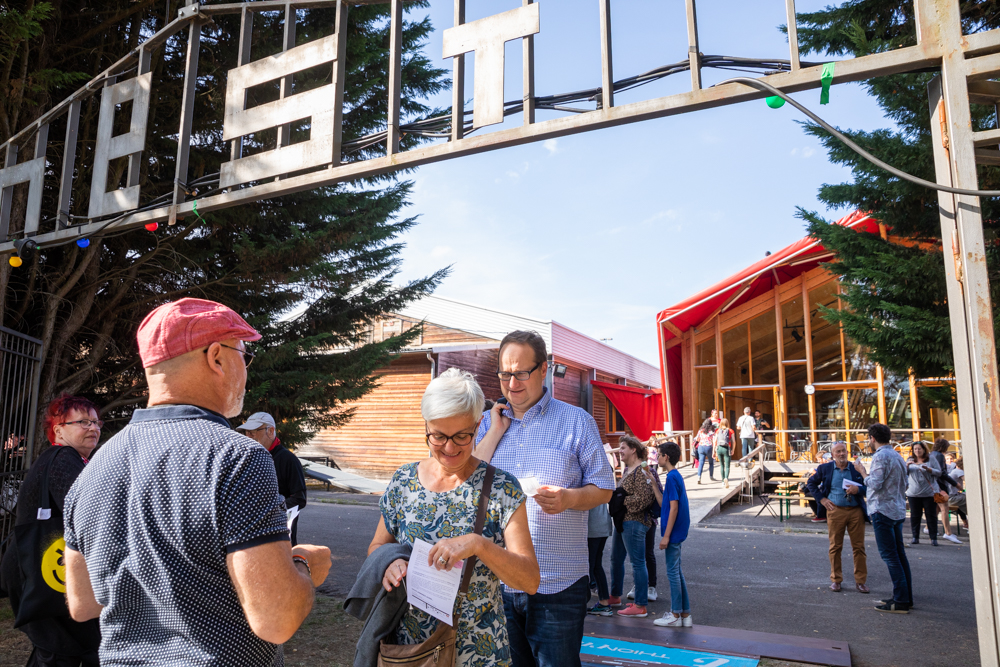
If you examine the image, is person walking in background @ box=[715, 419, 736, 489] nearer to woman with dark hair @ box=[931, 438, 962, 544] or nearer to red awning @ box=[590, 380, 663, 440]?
woman with dark hair @ box=[931, 438, 962, 544]

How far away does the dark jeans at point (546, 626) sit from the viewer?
283 centimetres

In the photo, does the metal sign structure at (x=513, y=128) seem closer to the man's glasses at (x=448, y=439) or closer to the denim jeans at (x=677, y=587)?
the man's glasses at (x=448, y=439)

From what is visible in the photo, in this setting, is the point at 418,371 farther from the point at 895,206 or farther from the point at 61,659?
the point at 61,659

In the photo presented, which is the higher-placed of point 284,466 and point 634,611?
point 284,466

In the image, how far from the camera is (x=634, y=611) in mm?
6957

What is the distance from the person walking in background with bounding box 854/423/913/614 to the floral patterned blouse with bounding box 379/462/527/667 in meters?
6.44

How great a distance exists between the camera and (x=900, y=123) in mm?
7691

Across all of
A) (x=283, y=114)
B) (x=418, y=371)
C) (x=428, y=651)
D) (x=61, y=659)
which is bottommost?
(x=61, y=659)

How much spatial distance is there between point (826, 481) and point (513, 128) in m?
6.85

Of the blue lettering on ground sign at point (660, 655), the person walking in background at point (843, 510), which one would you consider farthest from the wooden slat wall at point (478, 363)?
the blue lettering on ground sign at point (660, 655)

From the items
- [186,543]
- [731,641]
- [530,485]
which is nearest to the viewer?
[186,543]

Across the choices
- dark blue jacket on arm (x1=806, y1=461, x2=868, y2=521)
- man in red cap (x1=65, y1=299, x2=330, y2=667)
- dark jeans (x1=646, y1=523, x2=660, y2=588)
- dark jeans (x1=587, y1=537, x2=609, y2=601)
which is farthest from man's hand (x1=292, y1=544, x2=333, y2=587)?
dark blue jacket on arm (x1=806, y1=461, x2=868, y2=521)

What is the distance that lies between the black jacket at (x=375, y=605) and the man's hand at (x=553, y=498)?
69cm

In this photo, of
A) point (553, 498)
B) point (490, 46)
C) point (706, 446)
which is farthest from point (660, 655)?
point (706, 446)
